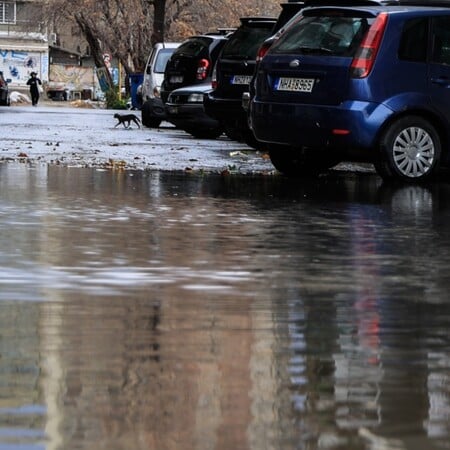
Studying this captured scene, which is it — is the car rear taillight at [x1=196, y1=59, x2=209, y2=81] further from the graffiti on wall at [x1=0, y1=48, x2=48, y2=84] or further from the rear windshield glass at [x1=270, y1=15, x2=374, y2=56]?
the graffiti on wall at [x1=0, y1=48, x2=48, y2=84]

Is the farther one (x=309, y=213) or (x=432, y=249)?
(x=309, y=213)

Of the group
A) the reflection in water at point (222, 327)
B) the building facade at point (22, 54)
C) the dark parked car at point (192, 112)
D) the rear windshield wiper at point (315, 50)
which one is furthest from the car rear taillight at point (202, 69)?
the building facade at point (22, 54)

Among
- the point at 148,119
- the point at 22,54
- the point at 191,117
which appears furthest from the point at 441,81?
the point at 22,54

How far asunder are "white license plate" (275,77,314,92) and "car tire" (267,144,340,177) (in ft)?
3.85

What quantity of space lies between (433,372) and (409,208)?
7375 millimetres

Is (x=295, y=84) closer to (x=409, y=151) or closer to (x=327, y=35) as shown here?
(x=327, y=35)

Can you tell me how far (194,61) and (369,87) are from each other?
14036 millimetres

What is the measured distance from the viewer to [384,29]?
1573 cm

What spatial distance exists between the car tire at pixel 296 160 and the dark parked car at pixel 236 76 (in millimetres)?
4094

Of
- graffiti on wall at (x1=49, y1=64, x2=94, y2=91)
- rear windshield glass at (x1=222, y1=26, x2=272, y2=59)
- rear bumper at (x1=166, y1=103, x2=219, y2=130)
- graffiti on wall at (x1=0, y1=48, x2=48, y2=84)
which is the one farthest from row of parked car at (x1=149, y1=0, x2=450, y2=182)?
graffiti on wall at (x1=49, y1=64, x2=94, y2=91)

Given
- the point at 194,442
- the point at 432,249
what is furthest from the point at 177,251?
the point at 194,442

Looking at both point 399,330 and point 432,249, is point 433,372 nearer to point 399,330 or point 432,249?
point 399,330

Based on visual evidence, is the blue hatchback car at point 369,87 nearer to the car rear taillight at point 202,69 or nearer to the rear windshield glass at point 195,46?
the car rear taillight at point 202,69

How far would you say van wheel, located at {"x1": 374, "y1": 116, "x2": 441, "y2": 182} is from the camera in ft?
51.9
